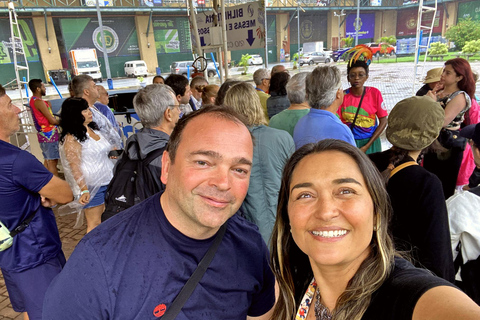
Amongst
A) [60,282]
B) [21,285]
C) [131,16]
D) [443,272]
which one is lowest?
[21,285]

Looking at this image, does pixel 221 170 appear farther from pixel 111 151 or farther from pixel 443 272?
pixel 111 151

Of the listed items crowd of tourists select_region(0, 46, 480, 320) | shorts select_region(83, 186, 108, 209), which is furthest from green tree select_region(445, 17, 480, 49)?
shorts select_region(83, 186, 108, 209)

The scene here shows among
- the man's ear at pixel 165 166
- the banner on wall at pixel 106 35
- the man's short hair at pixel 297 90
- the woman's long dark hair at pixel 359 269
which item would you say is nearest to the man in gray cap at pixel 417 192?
the woman's long dark hair at pixel 359 269

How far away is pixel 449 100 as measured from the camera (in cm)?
346

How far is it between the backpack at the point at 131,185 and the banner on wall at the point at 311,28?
3911 cm

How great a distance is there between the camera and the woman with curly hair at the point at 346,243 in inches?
39.0

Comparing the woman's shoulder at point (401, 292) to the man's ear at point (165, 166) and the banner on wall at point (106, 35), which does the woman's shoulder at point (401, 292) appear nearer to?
the man's ear at point (165, 166)

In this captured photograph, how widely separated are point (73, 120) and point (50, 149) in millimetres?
3443

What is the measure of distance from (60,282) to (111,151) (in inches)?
97.5

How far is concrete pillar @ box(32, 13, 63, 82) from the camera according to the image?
25.8 metres

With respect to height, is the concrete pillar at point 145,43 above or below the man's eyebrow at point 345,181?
above

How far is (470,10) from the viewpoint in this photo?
23.8 meters

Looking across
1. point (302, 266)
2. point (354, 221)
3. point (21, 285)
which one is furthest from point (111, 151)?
point (354, 221)

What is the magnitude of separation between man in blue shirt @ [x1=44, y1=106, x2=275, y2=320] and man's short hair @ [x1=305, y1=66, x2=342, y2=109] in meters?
1.49
